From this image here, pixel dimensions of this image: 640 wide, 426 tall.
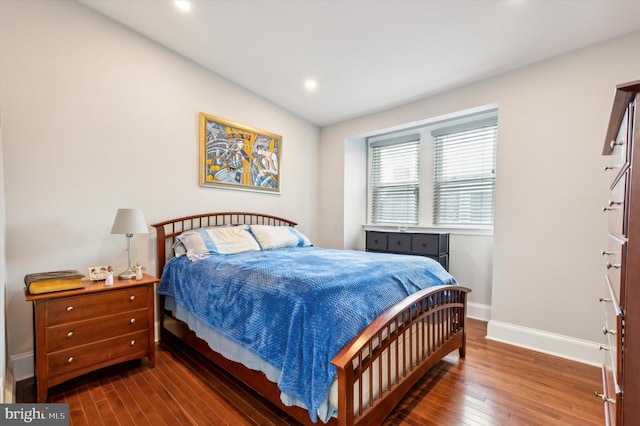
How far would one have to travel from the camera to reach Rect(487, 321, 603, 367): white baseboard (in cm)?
232

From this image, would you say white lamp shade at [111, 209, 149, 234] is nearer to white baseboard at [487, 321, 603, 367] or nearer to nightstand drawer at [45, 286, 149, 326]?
nightstand drawer at [45, 286, 149, 326]

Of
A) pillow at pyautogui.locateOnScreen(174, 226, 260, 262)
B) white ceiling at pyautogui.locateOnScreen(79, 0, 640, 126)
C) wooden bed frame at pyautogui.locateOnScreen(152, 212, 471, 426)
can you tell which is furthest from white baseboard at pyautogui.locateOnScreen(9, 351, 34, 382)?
white ceiling at pyautogui.locateOnScreen(79, 0, 640, 126)

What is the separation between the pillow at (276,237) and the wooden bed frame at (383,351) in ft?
2.91

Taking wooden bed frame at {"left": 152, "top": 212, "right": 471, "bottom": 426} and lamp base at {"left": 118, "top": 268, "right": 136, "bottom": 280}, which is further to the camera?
lamp base at {"left": 118, "top": 268, "right": 136, "bottom": 280}

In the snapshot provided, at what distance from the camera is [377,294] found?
166 centimetres

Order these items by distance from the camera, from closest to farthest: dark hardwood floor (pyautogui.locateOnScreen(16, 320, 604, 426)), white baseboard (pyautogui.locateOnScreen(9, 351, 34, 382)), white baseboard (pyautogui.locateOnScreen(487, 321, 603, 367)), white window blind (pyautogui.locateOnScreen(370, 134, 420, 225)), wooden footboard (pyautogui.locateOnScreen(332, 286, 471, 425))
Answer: wooden footboard (pyautogui.locateOnScreen(332, 286, 471, 425))
dark hardwood floor (pyautogui.locateOnScreen(16, 320, 604, 426))
white baseboard (pyautogui.locateOnScreen(9, 351, 34, 382))
white baseboard (pyautogui.locateOnScreen(487, 321, 603, 367))
white window blind (pyautogui.locateOnScreen(370, 134, 420, 225))

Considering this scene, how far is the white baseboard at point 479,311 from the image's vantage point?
3316 millimetres

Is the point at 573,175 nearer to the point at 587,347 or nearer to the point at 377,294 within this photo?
the point at 587,347

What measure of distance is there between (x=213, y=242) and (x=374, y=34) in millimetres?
2344

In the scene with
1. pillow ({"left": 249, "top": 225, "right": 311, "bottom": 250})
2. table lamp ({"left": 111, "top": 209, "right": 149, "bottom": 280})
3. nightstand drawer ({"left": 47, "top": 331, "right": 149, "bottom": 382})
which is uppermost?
table lamp ({"left": 111, "top": 209, "right": 149, "bottom": 280})

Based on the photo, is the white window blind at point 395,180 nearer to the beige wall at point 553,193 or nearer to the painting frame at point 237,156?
the beige wall at point 553,193

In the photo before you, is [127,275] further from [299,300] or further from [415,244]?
[415,244]

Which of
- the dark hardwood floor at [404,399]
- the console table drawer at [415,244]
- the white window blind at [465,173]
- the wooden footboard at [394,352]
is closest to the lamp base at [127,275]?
the dark hardwood floor at [404,399]

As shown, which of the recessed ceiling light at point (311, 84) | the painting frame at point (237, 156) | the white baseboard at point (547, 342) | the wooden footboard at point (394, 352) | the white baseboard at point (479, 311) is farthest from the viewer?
the white baseboard at point (479, 311)
